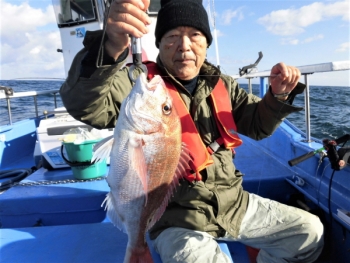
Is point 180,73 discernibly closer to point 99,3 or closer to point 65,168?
point 65,168

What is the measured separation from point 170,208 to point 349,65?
1652 millimetres

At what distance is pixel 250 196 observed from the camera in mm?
2350

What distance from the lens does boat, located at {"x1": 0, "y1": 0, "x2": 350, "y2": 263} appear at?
2.19m

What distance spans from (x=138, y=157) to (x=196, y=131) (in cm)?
56

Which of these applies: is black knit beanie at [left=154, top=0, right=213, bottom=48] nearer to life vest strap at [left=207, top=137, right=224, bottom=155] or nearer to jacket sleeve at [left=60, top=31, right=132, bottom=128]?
jacket sleeve at [left=60, top=31, right=132, bottom=128]

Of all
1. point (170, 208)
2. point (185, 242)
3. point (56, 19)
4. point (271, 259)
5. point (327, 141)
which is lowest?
point (271, 259)

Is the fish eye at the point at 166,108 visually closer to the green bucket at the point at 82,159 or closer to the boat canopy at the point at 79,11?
the green bucket at the point at 82,159

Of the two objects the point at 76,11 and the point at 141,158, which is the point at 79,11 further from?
the point at 141,158

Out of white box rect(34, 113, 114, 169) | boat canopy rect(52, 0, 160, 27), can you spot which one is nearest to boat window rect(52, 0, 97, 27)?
boat canopy rect(52, 0, 160, 27)

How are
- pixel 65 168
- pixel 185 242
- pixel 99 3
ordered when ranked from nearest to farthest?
pixel 185 242
pixel 65 168
pixel 99 3

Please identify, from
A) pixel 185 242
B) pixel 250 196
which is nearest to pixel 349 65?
pixel 250 196

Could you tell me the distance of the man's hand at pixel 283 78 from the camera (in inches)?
75.1

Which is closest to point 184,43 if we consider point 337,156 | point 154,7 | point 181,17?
point 181,17

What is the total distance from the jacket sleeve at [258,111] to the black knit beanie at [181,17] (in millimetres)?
527
